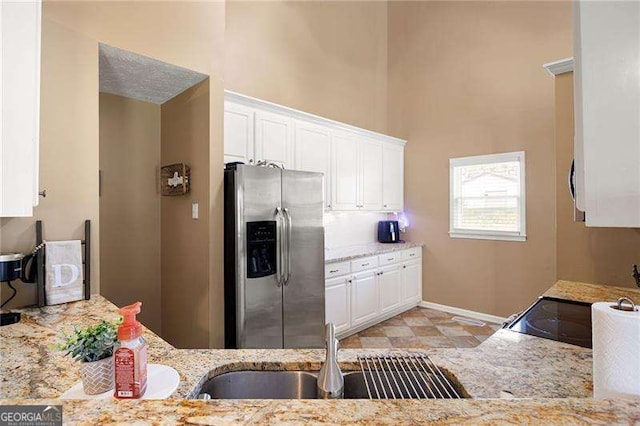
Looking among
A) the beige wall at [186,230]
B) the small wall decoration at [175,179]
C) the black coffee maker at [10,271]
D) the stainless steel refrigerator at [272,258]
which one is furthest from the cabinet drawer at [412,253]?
the black coffee maker at [10,271]

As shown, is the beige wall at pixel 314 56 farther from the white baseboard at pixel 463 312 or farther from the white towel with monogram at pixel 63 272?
the white baseboard at pixel 463 312

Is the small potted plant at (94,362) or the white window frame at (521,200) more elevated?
the white window frame at (521,200)

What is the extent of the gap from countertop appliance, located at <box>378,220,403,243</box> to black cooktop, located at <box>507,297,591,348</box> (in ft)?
9.09

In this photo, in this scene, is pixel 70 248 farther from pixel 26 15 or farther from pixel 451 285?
pixel 451 285

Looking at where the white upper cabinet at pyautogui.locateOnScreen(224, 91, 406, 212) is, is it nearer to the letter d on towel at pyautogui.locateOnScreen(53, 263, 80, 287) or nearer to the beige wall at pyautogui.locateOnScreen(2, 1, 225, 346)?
the beige wall at pyautogui.locateOnScreen(2, 1, 225, 346)

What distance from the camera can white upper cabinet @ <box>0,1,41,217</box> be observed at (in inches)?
20.6

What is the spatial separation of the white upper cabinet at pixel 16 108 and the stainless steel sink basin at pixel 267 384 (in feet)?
2.44

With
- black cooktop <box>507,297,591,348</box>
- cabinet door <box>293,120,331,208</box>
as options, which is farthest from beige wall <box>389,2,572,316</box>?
black cooktop <box>507,297,591,348</box>

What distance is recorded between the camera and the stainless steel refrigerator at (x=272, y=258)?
246cm

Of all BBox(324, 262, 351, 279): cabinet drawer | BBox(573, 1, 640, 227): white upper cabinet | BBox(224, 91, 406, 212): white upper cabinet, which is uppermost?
BBox(224, 91, 406, 212): white upper cabinet

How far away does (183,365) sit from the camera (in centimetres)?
103

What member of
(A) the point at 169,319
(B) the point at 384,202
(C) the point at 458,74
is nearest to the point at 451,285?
(B) the point at 384,202

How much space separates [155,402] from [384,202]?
13.8ft

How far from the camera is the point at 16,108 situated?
0.54 meters
